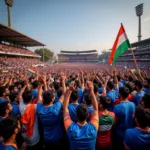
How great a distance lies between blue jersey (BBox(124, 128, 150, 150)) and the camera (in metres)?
1.74

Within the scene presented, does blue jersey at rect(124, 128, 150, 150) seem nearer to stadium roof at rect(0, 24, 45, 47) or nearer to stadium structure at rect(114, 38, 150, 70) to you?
stadium roof at rect(0, 24, 45, 47)

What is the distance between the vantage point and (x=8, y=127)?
183cm

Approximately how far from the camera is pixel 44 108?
254 centimetres

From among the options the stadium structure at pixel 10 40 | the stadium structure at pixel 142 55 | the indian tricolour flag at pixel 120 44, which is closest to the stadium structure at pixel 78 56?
the stadium structure at pixel 142 55

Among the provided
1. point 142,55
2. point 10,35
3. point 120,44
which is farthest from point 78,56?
point 120,44

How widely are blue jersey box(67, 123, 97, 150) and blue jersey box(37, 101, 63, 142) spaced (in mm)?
760

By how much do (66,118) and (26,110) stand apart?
115 centimetres

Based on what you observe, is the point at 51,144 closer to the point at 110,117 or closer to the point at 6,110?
the point at 6,110

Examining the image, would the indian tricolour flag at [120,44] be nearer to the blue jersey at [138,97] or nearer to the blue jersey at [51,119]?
the blue jersey at [138,97]

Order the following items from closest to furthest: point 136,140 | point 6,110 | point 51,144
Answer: point 136,140, point 6,110, point 51,144

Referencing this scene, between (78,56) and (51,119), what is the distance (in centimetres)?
9926

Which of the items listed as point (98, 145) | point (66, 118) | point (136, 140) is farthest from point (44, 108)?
point (136, 140)

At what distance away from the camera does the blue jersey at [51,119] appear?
2.48 meters

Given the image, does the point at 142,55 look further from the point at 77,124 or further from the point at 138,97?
the point at 77,124
